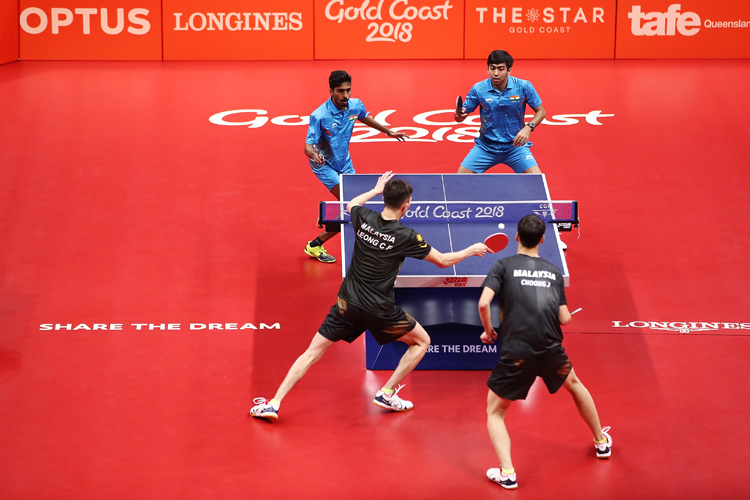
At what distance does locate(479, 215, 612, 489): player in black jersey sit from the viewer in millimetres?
5418

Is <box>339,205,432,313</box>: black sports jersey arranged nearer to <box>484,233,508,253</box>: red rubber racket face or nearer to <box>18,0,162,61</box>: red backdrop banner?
<box>484,233,508,253</box>: red rubber racket face

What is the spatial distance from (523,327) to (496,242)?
1.60 m

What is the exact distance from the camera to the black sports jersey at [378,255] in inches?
239

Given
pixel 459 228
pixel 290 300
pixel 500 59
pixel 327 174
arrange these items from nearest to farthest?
pixel 459 228, pixel 290 300, pixel 327 174, pixel 500 59

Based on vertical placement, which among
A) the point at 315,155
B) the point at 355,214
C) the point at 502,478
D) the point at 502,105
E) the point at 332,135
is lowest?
the point at 502,478

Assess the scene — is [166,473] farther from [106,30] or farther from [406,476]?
[106,30]

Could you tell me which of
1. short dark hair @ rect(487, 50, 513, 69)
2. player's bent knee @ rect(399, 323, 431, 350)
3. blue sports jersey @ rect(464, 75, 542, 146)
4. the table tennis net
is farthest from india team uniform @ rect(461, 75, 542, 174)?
player's bent knee @ rect(399, 323, 431, 350)

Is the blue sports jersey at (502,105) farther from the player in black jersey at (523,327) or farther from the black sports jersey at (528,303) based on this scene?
the black sports jersey at (528,303)

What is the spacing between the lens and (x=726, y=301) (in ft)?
27.1

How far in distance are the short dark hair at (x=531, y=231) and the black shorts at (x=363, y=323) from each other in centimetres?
113

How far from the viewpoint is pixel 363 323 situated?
6.25 metres

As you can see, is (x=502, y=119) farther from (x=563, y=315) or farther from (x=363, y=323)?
(x=563, y=315)

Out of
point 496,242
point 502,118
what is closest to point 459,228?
point 496,242

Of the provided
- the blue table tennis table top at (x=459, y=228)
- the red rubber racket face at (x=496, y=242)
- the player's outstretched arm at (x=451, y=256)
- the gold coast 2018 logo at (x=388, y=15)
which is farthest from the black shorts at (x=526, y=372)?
the gold coast 2018 logo at (x=388, y=15)
